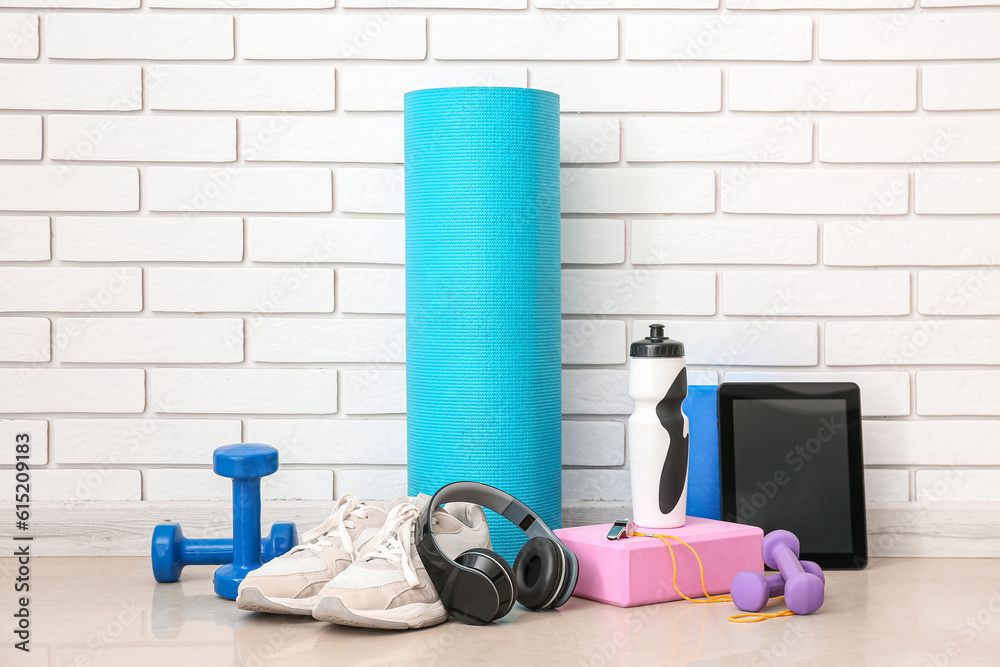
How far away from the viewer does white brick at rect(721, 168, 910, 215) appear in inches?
59.7

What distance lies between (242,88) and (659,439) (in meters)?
0.96

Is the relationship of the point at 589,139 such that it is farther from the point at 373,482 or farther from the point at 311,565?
the point at 311,565

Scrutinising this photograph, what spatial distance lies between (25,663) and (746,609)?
888mm

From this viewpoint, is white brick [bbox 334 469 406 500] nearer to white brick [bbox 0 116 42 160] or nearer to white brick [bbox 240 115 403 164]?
white brick [bbox 240 115 403 164]

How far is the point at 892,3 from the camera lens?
151 centimetres

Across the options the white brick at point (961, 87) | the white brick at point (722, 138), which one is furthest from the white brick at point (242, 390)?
the white brick at point (961, 87)

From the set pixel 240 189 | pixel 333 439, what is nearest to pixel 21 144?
pixel 240 189

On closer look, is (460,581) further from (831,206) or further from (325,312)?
(831,206)

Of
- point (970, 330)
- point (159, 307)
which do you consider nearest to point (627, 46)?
point (970, 330)

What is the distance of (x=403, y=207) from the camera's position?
Result: 152 cm

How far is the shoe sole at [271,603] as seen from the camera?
3.57ft

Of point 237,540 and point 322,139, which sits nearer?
point 237,540

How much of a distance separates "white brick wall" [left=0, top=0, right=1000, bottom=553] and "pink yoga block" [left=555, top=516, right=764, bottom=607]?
0.31 metres

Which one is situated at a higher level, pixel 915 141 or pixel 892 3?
pixel 892 3
